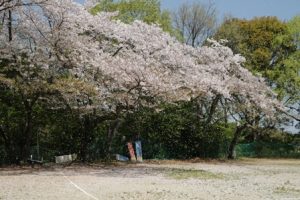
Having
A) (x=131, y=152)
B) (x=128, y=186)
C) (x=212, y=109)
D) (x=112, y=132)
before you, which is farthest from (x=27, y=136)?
(x=212, y=109)

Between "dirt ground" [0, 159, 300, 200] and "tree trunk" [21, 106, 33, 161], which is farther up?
"tree trunk" [21, 106, 33, 161]

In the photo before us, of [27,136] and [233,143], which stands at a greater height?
[233,143]

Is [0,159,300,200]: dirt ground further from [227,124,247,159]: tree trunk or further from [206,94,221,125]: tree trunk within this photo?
[227,124,247,159]: tree trunk

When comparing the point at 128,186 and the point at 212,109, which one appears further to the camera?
the point at 212,109

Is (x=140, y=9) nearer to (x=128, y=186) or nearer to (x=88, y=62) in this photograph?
(x=88, y=62)

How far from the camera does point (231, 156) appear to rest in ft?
106

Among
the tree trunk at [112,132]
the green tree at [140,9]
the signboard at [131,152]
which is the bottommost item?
the signboard at [131,152]

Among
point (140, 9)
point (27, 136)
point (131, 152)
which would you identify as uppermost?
point (140, 9)

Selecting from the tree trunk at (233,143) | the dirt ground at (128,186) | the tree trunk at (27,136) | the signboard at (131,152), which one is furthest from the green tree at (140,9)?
the dirt ground at (128,186)

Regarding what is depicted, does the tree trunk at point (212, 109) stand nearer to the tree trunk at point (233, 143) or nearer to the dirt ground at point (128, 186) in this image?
the tree trunk at point (233, 143)

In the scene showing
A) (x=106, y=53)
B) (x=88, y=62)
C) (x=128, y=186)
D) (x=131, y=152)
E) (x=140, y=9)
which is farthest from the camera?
(x=140, y=9)

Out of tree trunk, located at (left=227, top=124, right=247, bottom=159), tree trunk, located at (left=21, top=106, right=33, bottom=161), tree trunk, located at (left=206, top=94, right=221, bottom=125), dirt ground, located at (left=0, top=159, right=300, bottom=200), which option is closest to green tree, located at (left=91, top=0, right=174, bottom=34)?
tree trunk, located at (left=206, top=94, right=221, bottom=125)

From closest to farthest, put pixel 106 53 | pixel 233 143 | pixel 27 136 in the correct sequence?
1. pixel 106 53
2. pixel 27 136
3. pixel 233 143

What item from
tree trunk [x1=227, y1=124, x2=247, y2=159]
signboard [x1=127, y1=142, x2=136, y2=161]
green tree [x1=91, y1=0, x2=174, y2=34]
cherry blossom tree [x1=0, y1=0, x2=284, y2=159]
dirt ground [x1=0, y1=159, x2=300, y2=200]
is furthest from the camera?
green tree [x1=91, y1=0, x2=174, y2=34]
